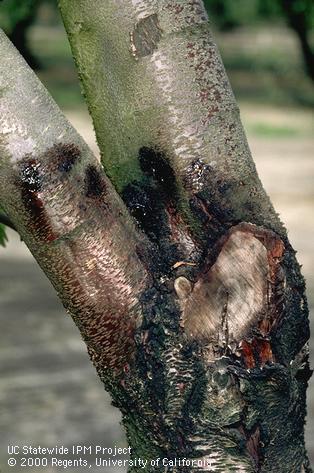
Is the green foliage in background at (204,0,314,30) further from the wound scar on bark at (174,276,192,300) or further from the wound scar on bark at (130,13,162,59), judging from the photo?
the wound scar on bark at (174,276,192,300)

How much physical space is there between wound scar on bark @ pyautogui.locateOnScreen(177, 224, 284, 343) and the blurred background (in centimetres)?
134

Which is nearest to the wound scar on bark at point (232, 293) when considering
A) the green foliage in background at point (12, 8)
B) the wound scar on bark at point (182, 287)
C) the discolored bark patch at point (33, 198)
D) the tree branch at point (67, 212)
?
the wound scar on bark at point (182, 287)

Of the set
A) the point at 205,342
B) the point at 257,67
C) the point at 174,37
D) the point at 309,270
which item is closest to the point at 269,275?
the point at 205,342

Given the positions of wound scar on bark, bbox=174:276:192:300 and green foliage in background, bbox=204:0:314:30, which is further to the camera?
green foliage in background, bbox=204:0:314:30

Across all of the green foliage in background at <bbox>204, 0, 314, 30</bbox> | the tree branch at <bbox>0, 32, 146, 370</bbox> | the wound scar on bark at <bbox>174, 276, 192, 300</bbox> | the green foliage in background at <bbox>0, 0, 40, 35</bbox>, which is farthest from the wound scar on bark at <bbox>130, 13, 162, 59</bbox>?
the green foliage in background at <bbox>204, 0, 314, 30</bbox>

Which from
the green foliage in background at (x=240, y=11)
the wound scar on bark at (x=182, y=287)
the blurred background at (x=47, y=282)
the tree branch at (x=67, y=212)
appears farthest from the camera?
the green foliage in background at (x=240, y=11)

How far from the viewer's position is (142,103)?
2436 mm

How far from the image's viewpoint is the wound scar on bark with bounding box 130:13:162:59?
2.39 metres

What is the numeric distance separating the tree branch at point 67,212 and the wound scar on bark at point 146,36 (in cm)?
26

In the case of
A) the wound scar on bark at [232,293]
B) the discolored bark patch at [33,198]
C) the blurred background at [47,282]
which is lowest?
the wound scar on bark at [232,293]

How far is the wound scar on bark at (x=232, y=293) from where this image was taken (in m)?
2.34

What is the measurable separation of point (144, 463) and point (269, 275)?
1.72 feet

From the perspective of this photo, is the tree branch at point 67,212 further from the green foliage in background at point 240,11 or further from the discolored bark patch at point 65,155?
the green foliage in background at point 240,11

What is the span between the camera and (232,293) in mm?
2352
